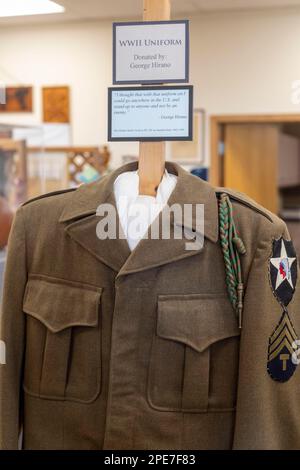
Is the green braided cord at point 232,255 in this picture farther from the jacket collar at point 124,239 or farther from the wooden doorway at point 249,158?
the wooden doorway at point 249,158

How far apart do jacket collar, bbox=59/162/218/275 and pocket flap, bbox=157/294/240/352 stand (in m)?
0.08

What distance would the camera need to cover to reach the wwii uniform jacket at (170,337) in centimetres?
103

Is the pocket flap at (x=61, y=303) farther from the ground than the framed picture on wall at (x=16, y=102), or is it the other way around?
the framed picture on wall at (x=16, y=102)

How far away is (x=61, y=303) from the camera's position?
3.56ft

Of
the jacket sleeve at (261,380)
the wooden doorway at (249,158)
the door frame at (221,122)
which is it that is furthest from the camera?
the wooden doorway at (249,158)

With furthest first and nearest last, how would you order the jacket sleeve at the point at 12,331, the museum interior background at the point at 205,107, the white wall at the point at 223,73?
the white wall at the point at 223,73 → the museum interior background at the point at 205,107 → the jacket sleeve at the point at 12,331

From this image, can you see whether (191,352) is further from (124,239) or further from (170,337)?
(124,239)

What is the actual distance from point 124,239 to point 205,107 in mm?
3400

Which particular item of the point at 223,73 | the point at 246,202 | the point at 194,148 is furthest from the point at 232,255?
the point at 194,148

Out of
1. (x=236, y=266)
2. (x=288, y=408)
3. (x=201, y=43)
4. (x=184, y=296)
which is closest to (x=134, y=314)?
(x=184, y=296)

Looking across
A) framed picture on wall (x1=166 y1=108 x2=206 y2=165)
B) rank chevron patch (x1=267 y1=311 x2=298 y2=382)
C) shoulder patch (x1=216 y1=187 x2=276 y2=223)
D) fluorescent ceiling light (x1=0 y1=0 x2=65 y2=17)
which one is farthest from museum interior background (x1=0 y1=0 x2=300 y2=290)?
rank chevron patch (x1=267 y1=311 x2=298 y2=382)

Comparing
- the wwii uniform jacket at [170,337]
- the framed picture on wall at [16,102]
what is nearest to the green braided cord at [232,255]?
the wwii uniform jacket at [170,337]

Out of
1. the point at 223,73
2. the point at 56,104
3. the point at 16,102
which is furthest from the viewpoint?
the point at 16,102

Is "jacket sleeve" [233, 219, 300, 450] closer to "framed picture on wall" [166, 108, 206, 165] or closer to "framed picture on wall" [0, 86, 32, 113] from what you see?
"framed picture on wall" [166, 108, 206, 165]
